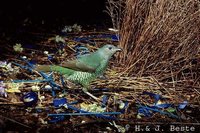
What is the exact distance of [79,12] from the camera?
627 cm

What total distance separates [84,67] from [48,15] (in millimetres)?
2493

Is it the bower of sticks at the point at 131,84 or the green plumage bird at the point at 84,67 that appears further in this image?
the green plumage bird at the point at 84,67

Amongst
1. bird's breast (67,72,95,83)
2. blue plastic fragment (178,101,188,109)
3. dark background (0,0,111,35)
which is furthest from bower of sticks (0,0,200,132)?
dark background (0,0,111,35)

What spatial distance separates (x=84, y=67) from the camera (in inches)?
138

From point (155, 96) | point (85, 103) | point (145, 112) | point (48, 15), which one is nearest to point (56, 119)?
point (85, 103)

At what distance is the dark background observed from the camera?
5340 millimetres

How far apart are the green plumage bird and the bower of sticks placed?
0.20 meters

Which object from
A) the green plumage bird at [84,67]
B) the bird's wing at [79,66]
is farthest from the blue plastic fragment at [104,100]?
the bird's wing at [79,66]

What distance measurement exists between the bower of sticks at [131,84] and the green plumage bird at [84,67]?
198 millimetres

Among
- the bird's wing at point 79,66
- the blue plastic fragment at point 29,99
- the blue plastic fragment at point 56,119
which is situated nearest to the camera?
the blue plastic fragment at point 56,119

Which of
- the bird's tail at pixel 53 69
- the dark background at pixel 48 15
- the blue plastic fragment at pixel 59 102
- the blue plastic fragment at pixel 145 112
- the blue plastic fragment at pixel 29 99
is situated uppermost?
the dark background at pixel 48 15

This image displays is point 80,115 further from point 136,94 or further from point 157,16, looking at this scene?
point 157,16

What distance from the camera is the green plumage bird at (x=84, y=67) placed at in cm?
351

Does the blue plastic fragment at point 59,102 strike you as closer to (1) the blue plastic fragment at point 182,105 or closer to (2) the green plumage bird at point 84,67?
(2) the green plumage bird at point 84,67
